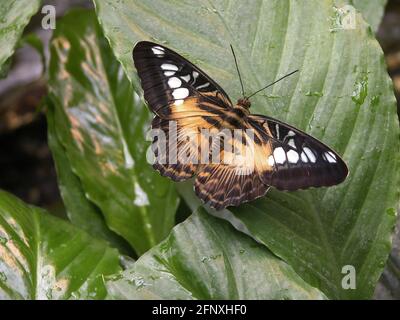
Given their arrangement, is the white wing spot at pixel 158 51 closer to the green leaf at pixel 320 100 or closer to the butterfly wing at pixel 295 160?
the green leaf at pixel 320 100

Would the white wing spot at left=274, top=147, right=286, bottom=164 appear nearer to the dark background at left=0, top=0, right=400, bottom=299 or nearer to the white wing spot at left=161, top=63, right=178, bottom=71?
the white wing spot at left=161, top=63, right=178, bottom=71

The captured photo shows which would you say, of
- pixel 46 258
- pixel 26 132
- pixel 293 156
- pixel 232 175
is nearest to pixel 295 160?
pixel 293 156

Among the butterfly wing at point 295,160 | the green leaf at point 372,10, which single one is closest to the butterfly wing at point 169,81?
the butterfly wing at point 295,160

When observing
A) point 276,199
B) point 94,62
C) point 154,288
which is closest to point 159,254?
point 154,288

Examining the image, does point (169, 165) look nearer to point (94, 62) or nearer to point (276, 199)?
point (276, 199)

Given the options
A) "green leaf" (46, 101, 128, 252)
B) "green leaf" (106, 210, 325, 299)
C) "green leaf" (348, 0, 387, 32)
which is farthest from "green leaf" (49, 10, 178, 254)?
"green leaf" (348, 0, 387, 32)

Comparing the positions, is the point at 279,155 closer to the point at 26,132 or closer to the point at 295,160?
the point at 295,160
